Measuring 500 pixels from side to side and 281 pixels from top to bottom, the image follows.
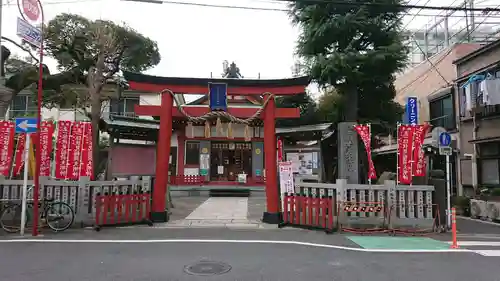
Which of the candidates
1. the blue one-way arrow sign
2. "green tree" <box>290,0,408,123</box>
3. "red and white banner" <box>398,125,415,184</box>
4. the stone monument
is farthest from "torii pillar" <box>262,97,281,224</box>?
the blue one-way arrow sign

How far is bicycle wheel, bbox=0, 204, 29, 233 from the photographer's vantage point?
9.04m

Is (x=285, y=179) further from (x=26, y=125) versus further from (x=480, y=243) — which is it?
(x=26, y=125)

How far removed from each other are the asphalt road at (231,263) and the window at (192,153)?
47.2 ft

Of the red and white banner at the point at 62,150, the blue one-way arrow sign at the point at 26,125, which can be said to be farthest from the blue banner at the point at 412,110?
the blue one-way arrow sign at the point at 26,125

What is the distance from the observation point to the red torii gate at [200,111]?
35.6 ft

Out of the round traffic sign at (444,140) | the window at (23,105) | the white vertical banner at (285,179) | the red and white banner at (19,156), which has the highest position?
the window at (23,105)

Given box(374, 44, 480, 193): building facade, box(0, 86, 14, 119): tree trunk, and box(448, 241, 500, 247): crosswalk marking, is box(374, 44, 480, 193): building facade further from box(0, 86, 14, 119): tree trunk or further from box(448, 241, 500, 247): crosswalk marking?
box(0, 86, 14, 119): tree trunk

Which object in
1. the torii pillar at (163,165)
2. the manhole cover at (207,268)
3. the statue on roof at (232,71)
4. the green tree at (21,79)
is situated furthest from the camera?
the statue on roof at (232,71)

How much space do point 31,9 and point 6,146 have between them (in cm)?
436

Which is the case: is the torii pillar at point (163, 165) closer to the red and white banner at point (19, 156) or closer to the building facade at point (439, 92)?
the red and white banner at point (19, 156)

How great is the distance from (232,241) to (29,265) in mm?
4204

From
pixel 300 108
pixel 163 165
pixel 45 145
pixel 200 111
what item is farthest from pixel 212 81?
pixel 300 108

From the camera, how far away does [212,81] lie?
11.2m

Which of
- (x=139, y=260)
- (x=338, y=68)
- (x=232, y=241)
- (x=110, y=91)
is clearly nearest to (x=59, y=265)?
(x=139, y=260)
